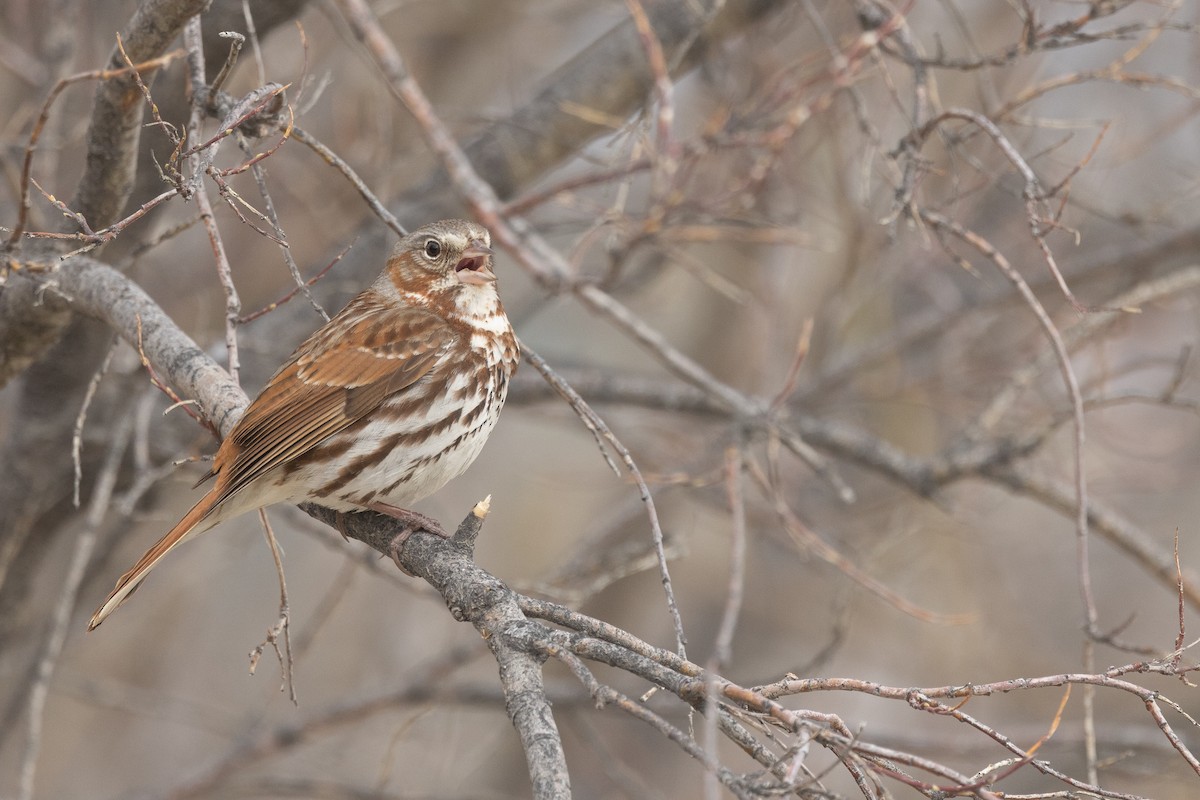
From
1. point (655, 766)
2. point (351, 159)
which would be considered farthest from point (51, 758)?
point (351, 159)

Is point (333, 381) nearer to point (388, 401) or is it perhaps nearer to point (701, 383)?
point (388, 401)

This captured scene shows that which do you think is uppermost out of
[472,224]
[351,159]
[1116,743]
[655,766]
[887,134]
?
[887,134]

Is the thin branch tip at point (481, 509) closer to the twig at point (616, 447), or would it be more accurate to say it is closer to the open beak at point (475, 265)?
the twig at point (616, 447)

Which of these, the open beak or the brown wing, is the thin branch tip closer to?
the brown wing

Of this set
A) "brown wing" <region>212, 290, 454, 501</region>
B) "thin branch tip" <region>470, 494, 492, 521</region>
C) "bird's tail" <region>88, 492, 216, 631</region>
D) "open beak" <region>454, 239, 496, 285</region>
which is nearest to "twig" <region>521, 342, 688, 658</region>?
"thin branch tip" <region>470, 494, 492, 521</region>

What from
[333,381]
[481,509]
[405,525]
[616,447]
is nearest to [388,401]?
[333,381]

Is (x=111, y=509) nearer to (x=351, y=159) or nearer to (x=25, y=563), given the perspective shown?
(x=25, y=563)

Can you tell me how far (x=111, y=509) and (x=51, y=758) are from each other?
210 inches

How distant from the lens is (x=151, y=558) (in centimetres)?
382

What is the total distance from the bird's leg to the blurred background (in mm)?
680

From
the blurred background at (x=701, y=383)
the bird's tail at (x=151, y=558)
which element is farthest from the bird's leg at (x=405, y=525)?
the blurred background at (x=701, y=383)

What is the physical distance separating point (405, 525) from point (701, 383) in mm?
1335

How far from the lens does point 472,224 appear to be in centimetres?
490

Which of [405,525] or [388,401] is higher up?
[388,401]
